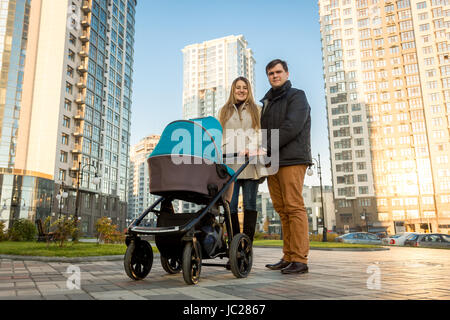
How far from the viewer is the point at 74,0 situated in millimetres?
54562

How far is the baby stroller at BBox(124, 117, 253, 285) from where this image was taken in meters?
3.31

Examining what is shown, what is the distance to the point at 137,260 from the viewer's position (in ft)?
11.6

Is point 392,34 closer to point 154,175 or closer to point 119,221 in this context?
point 119,221

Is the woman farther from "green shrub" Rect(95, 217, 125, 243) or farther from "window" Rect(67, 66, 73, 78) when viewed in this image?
"window" Rect(67, 66, 73, 78)

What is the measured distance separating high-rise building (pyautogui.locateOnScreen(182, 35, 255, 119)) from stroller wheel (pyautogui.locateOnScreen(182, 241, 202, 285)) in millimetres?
131237

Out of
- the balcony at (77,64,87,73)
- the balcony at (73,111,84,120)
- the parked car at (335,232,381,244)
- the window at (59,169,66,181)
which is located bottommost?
the parked car at (335,232,381,244)

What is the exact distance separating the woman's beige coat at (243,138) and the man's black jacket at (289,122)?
0.66 ft

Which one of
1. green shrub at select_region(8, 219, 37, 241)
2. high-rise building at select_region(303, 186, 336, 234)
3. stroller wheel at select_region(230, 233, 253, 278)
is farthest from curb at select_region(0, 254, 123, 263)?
high-rise building at select_region(303, 186, 336, 234)

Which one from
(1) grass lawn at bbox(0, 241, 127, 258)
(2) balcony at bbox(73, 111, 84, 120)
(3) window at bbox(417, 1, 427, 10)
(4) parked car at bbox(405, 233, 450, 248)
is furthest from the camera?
(3) window at bbox(417, 1, 427, 10)

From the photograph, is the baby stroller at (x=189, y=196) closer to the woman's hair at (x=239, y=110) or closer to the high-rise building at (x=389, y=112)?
the woman's hair at (x=239, y=110)

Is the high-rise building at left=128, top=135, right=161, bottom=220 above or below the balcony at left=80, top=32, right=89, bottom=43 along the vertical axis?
below

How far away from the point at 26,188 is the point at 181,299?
164 feet

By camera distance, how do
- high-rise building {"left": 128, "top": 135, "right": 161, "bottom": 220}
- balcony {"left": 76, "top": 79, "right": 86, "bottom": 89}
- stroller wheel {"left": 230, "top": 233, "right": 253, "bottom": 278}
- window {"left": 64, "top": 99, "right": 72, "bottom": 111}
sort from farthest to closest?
high-rise building {"left": 128, "top": 135, "right": 161, "bottom": 220}
balcony {"left": 76, "top": 79, "right": 86, "bottom": 89}
window {"left": 64, "top": 99, "right": 72, "bottom": 111}
stroller wheel {"left": 230, "top": 233, "right": 253, "bottom": 278}

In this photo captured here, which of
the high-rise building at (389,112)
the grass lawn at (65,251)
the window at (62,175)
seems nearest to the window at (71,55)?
the window at (62,175)
